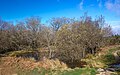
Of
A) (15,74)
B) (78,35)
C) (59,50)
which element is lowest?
(15,74)

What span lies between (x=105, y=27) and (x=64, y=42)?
19102 millimetres

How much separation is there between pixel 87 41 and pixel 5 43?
116ft

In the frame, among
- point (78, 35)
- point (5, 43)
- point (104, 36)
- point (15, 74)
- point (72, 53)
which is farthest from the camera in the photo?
point (5, 43)

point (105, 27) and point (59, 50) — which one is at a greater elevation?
point (105, 27)

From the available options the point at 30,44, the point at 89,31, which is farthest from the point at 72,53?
the point at 30,44

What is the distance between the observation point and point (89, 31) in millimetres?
52625

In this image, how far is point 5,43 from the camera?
240 ft

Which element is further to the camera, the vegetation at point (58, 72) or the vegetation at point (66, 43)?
the vegetation at point (66, 43)

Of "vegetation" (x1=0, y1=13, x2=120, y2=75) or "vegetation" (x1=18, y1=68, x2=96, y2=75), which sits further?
"vegetation" (x1=0, y1=13, x2=120, y2=75)

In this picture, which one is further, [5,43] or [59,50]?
[5,43]

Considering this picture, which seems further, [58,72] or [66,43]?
[66,43]

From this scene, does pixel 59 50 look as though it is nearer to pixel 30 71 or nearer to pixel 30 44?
pixel 30 71

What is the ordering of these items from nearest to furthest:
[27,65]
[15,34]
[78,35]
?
[27,65], [78,35], [15,34]

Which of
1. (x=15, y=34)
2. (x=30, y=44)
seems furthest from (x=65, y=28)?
(x=15, y=34)
